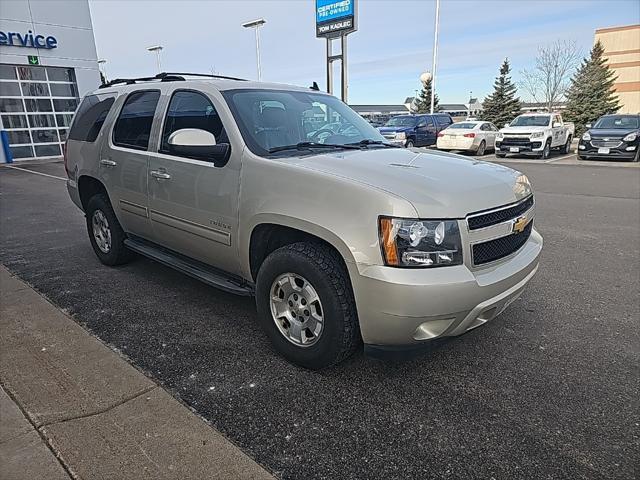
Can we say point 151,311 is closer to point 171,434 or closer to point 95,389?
point 95,389

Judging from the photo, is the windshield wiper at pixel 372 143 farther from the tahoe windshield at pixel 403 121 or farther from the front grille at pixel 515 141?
the tahoe windshield at pixel 403 121

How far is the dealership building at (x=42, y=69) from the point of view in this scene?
17859 millimetres

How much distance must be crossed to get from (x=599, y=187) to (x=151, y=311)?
37.0 ft

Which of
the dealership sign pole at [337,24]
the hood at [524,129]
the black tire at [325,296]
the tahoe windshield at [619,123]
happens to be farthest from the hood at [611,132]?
the black tire at [325,296]

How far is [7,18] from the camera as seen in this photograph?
1752 centimetres

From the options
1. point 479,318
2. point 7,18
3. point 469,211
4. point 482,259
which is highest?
point 7,18

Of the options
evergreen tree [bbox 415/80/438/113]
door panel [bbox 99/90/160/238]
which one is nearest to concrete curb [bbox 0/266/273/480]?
door panel [bbox 99/90/160/238]

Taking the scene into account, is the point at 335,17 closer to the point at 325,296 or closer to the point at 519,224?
the point at 519,224

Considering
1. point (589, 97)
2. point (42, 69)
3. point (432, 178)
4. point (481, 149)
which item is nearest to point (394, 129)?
point (481, 149)

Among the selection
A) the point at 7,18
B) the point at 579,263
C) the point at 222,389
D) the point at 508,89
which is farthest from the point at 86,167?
the point at 508,89

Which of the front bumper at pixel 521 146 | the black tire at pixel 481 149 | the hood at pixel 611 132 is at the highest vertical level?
the hood at pixel 611 132

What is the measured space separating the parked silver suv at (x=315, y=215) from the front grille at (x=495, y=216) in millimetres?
11

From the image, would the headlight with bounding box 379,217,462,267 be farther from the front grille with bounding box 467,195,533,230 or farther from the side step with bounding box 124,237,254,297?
the side step with bounding box 124,237,254,297

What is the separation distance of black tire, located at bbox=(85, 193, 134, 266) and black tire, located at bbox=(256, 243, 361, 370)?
2.47 m
